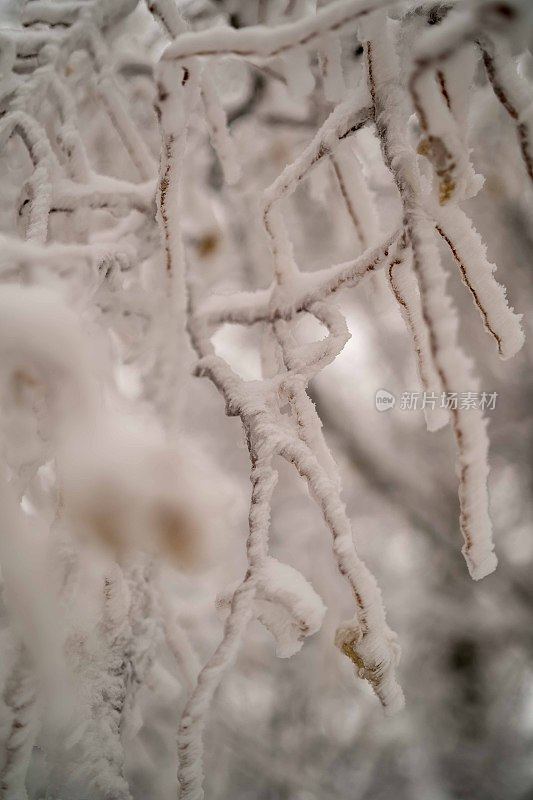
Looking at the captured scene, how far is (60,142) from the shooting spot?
1.29 ft

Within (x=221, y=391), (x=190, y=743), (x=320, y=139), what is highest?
(x=320, y=139)

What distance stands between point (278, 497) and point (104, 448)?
0.31m

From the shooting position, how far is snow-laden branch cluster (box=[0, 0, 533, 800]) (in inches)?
9.9

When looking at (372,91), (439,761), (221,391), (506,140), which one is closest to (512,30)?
(372,91)

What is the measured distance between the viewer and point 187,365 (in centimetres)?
38

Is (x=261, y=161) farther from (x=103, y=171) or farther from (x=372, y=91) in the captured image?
(x=372, y=91)

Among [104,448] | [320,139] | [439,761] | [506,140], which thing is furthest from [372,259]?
[439,761]

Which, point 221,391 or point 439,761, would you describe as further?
point 439,761

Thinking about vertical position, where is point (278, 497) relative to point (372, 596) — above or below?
below

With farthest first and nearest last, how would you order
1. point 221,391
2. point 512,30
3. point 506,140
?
point 506,140 → point 221,391 → point 512,30

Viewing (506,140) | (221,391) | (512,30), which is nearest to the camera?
(512,30)

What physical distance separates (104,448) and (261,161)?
0.38 metres

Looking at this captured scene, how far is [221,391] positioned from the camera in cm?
33

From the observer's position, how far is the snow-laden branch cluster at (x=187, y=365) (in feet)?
0.82
